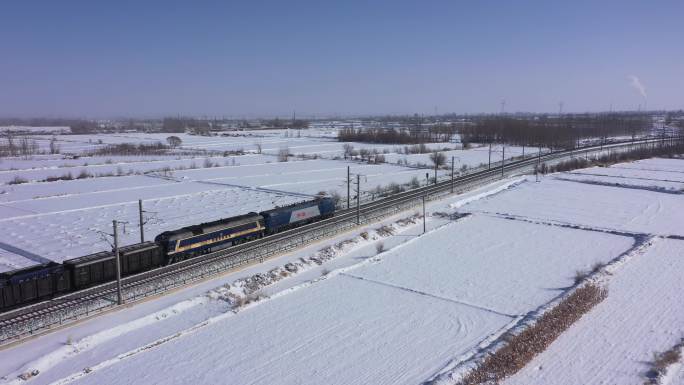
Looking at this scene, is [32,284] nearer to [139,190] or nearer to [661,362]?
A: [661,362]

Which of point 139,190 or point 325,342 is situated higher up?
point 139,190

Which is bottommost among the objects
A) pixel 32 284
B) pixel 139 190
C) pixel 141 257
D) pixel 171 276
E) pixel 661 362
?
pixel 661 362

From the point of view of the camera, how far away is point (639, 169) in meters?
79.3

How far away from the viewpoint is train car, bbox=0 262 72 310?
68.5 feet

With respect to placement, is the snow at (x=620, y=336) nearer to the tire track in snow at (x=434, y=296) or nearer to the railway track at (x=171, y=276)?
the tire track in snow at (x=434, y=296)

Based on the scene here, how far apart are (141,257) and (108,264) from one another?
1879mm

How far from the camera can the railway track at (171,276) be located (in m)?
20.4

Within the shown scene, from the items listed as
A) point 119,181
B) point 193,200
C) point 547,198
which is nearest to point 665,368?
point 547,198

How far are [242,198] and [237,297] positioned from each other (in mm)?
27329

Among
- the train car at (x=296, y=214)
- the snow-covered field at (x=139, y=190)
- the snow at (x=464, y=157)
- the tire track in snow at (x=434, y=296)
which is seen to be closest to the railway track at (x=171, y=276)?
the train car at (x=296, y=214)

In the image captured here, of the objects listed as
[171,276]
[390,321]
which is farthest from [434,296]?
[171,276]

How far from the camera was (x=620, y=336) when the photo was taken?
66.1ft

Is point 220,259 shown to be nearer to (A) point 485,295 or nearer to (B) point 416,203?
(A) point 485,295

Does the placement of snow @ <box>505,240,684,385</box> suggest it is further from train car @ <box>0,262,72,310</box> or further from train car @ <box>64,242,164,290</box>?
train car @ <box>0,262,72,310</box>
